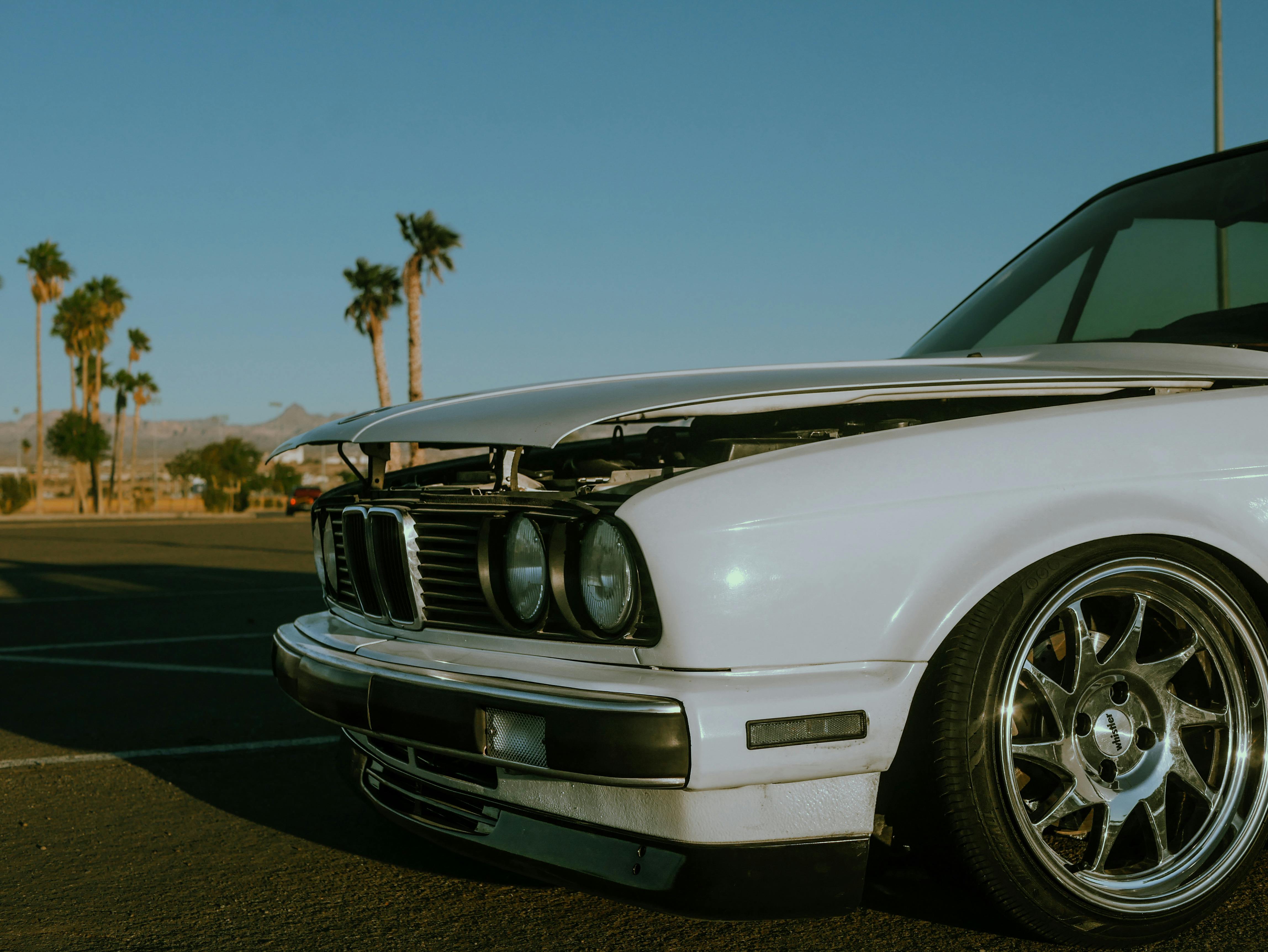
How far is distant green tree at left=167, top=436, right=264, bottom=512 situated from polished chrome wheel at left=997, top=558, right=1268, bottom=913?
2405 inches

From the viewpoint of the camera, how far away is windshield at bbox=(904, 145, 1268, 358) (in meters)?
3.00

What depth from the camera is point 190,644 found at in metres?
6.59

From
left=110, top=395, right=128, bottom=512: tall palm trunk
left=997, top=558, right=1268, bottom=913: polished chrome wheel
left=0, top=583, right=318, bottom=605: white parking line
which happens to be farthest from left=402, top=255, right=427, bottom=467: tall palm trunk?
left=110, top=395, right=128, bottom=512: tall palm trunk

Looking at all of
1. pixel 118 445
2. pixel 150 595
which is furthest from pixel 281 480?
pixel 150 595

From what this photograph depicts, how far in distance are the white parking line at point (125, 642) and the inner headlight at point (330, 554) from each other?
401 centimetres

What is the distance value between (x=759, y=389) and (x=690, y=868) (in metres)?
0.93

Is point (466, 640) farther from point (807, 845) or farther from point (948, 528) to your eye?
point (948, 528)

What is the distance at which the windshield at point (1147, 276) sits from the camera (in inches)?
118

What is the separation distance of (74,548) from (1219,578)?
1783cm

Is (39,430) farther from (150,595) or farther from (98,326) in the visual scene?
(150,595)

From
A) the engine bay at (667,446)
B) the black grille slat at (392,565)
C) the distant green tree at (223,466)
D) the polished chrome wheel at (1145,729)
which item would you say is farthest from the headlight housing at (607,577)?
the distant green tree at (223,466)

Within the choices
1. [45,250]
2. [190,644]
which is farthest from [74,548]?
[45,250]

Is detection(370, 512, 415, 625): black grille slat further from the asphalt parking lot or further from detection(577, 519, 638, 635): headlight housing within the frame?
the asphalt parking lot

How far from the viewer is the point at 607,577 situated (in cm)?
209
